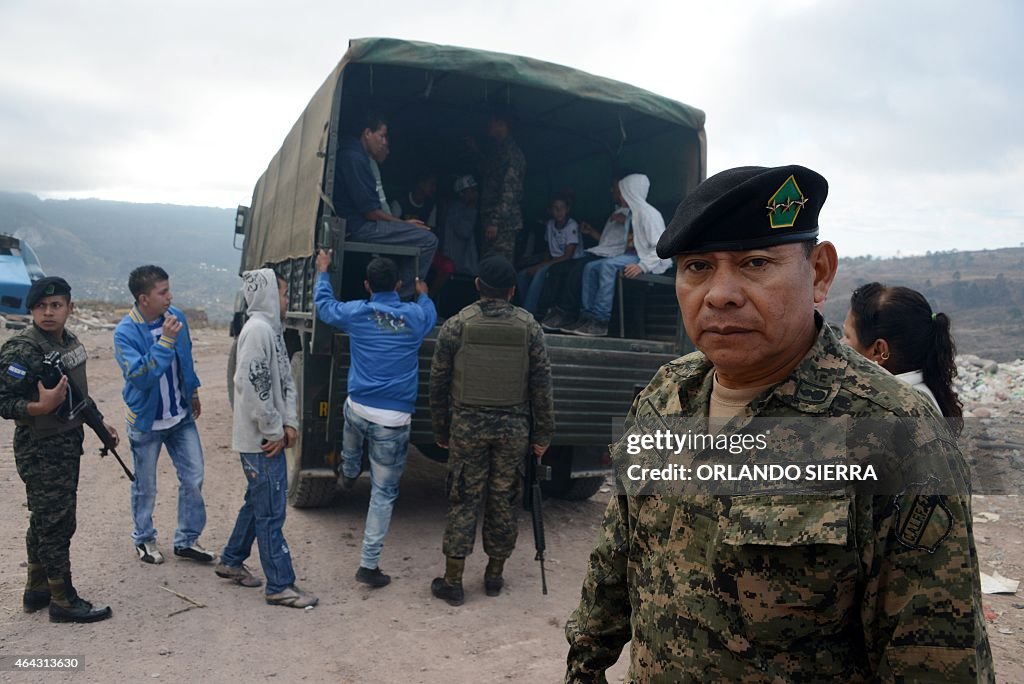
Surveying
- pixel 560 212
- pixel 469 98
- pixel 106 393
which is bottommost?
pixel 106 393

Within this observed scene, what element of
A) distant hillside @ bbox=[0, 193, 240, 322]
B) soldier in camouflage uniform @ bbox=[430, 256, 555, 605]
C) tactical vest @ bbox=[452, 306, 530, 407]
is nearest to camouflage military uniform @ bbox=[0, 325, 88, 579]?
soldier in camouflage uniform @ bbox=[430, 256, 555, 605]

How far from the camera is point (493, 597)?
397 centimetres

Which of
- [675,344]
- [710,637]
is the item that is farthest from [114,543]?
[710,637]

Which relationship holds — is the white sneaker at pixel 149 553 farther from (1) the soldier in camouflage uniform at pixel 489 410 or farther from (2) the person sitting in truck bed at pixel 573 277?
(2) the person sitting in truck bed at pixel 573 277

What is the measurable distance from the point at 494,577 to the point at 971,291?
3001cm

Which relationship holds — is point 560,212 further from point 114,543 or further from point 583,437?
point 114,543

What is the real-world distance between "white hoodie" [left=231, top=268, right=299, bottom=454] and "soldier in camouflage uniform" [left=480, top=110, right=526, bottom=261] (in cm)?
243

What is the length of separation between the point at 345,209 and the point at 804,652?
4.26 metres

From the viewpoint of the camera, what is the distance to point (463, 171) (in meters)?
6.52

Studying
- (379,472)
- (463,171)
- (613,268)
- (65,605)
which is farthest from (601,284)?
(65,605)

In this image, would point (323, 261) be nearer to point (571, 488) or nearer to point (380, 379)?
point (380, 379)

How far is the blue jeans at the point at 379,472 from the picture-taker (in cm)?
399

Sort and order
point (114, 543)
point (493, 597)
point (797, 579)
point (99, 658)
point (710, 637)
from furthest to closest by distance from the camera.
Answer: point (114, 543)
point (493, 597)
point (99, 658)
point (710, 637)
point (797, 579)

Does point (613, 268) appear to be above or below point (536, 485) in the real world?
above
